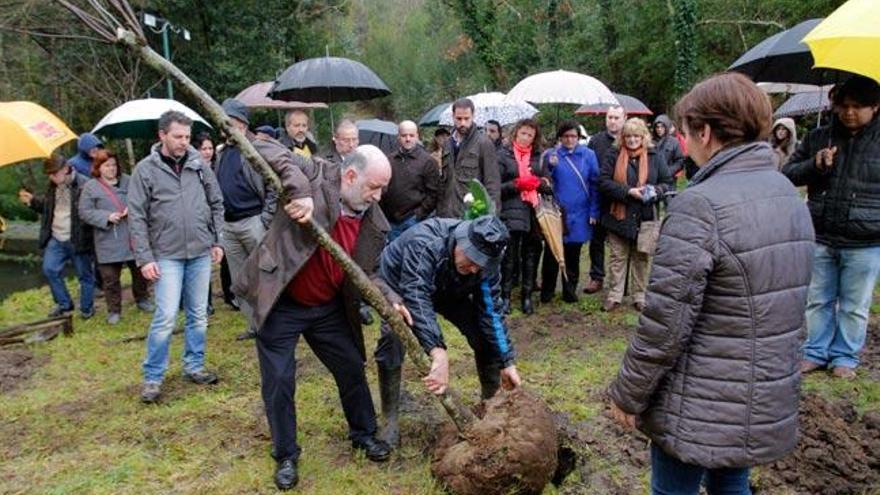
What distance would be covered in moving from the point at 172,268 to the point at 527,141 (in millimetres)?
3630

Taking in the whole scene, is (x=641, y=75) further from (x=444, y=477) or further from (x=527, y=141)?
(x=444, y=477)

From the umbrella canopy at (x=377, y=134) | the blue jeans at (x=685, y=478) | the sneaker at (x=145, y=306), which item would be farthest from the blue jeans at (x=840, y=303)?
the umbrella canopy at (x=377, y=134)

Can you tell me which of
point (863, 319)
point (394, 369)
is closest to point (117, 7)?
point (394, 369)

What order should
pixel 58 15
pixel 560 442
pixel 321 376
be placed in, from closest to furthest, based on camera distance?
1. pixel 560 442
2. pixel 321 376
3. pixel 58 15

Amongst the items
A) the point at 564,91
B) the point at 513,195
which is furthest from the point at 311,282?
the point at 564,91

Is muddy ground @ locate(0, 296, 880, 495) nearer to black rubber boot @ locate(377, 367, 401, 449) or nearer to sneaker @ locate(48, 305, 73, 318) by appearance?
black rubber boot @ locate(377, 367, 401, 449)

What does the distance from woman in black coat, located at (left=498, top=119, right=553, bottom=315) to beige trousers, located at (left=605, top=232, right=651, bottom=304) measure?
76 cm

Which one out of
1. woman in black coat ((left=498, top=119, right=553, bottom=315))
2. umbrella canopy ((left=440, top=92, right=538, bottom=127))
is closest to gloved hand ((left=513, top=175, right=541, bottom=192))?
woman in black coat ((left=498, top=119, right=553, bottom=315))

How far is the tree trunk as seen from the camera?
2875 mm

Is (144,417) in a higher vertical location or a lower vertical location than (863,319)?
lower

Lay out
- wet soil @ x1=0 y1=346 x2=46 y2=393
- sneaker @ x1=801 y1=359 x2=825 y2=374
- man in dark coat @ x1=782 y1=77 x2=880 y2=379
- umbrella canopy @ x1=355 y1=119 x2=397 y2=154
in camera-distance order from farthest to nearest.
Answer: umbrella canopy @ x1=355 y1=119 x2=397 y2=154
wet soil @ x1=0 y1=346 x2=46 y2=393
sneaker @ x1=801 y1=359 x2=825 y2=374
man in dark coat @ x1=782 y1=77 x2=880 y2=379

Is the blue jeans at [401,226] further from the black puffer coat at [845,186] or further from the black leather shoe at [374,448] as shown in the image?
the black puffer coat at [845,186]

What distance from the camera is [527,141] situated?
6.68 m

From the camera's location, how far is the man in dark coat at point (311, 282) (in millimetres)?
3264
